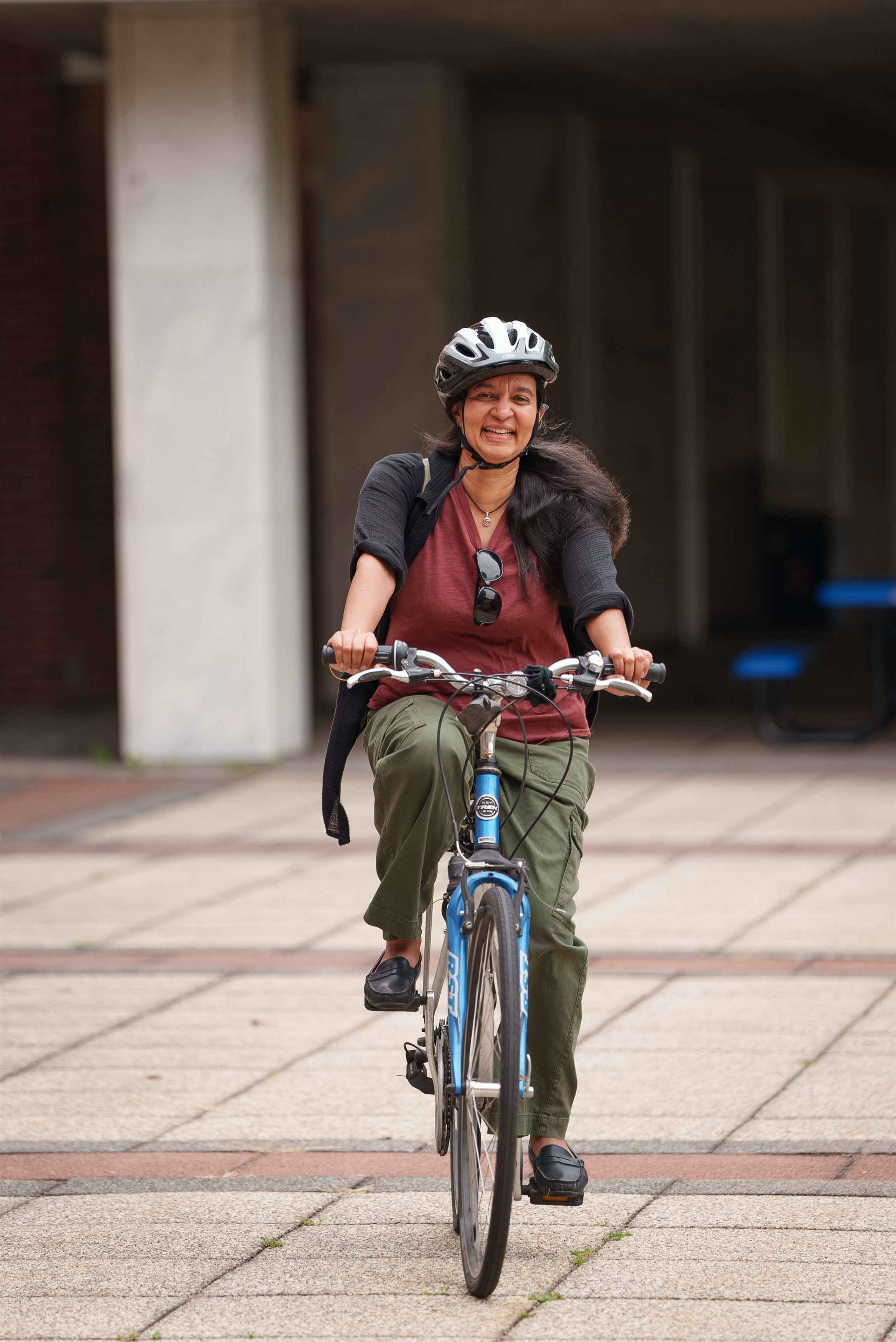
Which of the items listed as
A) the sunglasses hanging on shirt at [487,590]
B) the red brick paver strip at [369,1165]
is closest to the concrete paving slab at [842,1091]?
the red brick paver strip at [369,1165]

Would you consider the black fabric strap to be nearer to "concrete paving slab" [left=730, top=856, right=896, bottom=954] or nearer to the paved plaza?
the paved plaza

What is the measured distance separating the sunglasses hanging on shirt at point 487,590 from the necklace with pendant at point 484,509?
164 mm

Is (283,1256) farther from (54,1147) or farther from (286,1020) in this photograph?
(286,1020)

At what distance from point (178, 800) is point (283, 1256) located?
7198mm

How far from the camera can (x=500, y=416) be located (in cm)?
405

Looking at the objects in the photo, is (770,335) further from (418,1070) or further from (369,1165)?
(418,1070)

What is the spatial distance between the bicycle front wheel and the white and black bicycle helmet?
1021 mm

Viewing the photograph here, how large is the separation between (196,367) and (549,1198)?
28.9 ft

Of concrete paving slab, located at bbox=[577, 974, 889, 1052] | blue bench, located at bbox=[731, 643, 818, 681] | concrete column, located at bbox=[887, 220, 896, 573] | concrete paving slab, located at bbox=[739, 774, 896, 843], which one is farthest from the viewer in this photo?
concrete column, located at bbox=[887, 220, 896, 573]

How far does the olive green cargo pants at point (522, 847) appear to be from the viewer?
12.6ft

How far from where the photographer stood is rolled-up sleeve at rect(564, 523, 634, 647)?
3908mm

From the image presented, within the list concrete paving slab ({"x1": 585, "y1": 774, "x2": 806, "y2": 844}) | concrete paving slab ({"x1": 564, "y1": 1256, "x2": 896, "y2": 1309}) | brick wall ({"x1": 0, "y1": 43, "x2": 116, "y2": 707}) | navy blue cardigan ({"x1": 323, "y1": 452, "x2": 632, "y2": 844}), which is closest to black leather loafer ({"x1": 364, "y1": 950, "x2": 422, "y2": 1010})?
navy blue cardigan ({"x1": 323, "y1": 452, "x2": 632, "y2": 844})

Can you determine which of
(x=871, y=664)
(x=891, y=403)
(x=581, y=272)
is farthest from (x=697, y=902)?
(x=891, y=403)

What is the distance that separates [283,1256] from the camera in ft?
13.1
